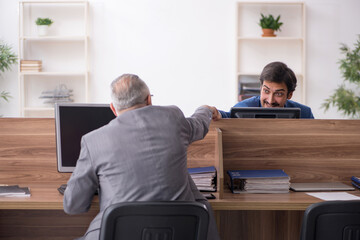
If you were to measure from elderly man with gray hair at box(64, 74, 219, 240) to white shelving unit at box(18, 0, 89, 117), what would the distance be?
12.4 ft

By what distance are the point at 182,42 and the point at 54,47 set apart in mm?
1462

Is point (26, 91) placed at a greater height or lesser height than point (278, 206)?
greater

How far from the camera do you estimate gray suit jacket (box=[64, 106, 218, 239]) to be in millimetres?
1862

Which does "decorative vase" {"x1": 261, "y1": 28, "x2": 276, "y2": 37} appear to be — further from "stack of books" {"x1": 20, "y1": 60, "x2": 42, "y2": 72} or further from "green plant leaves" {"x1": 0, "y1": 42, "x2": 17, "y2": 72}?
"green plant leaves" {"x1": 0, "y1": 42, "x2": 17, "y2": 72}

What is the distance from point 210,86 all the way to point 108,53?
4.02 feet

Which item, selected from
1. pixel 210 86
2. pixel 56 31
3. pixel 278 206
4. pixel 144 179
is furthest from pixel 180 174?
pixel 56 31

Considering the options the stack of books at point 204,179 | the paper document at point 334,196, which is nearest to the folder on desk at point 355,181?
the paper document at point 334,196

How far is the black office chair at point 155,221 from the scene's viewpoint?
1.63 metres

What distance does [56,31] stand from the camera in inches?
225

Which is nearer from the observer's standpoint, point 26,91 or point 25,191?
point 25,191

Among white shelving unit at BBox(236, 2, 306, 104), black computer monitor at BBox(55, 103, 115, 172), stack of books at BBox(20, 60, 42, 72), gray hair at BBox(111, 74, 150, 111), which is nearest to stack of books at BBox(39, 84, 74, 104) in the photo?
stack of books at BBox(20, 60, 42, 72)

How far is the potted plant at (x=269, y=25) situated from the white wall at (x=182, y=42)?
371mm

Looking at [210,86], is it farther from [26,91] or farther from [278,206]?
[278,206]

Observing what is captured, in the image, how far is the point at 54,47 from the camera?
5.70 metres
